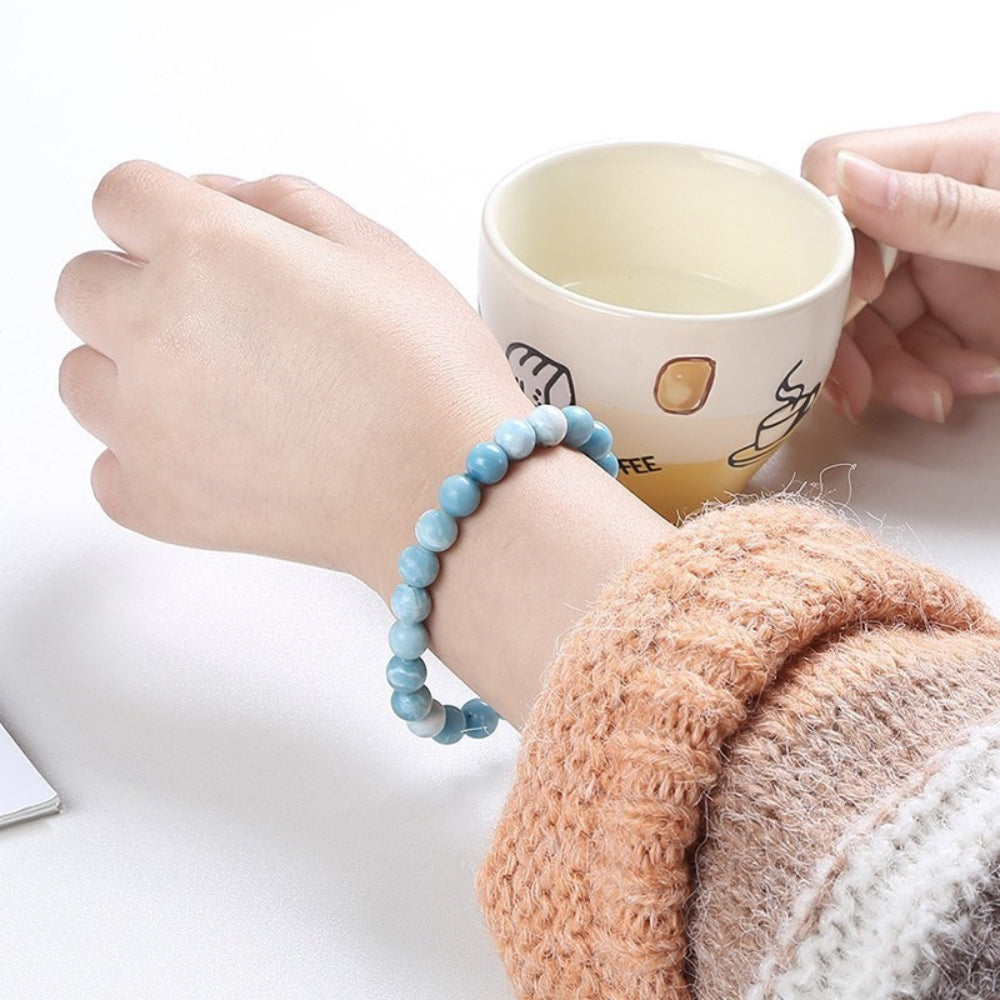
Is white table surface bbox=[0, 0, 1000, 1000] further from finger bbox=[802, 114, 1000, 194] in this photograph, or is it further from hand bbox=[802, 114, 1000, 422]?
finger bbox=[802, 114, 1000, 194]

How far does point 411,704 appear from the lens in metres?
0.51

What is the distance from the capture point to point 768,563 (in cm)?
41

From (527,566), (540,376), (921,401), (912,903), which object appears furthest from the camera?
(921,401)

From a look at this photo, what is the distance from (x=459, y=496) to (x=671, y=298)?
222mm

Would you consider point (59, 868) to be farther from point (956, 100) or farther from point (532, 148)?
point (956, 100)

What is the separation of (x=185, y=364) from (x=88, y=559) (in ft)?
0.39

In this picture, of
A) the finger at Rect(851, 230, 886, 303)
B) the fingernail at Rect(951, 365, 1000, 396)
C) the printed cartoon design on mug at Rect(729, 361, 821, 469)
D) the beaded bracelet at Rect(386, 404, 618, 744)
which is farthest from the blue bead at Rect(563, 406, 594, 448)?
the fingernail at Rect(951, 365, 1000, 396)

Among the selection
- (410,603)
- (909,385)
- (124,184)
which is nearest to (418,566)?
(410,603)

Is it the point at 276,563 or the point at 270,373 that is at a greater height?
the point at 270,373

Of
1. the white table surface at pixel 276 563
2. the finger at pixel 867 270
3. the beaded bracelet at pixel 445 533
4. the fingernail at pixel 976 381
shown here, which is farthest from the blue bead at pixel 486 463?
the fingernail at pixel 976 381

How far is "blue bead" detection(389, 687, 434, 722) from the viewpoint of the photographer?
20.2 inches

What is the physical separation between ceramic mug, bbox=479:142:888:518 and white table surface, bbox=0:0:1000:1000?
92mm

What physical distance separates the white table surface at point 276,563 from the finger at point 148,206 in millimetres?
129

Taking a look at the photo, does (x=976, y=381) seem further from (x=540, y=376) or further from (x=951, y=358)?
(x=540, y=376)
